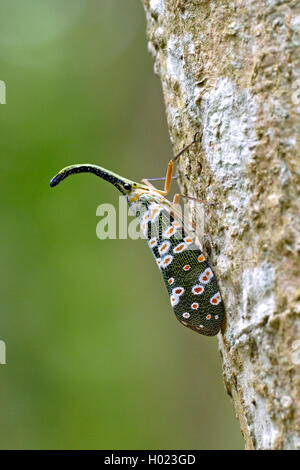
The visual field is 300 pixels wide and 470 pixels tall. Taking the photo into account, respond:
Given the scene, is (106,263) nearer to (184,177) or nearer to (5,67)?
(5,67)

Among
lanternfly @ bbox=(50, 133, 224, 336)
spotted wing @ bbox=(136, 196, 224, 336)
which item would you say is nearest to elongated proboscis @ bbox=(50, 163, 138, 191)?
lanternfly @ bbox=(50, 133, 224, 336)

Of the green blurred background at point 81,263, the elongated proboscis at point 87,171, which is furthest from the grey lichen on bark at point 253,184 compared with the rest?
the green blurred background at point 81,263

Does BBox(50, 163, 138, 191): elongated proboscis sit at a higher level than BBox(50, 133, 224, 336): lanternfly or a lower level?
higher

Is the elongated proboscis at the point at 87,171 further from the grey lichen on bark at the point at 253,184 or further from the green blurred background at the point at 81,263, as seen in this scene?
the green blurred background at the point at 81,263

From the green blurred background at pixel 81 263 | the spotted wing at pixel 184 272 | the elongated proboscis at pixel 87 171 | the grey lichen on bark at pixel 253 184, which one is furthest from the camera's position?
the green blurred background at pixel 81 263

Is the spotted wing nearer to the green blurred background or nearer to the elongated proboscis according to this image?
the elongated proboscis

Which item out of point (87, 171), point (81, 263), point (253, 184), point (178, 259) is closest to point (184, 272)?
point (178, 259)
